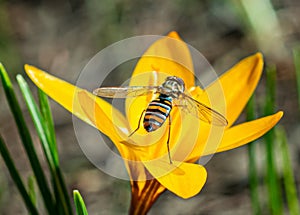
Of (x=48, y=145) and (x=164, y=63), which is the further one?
(x=164, y=63)

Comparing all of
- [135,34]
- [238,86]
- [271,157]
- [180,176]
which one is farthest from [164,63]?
[135,34]

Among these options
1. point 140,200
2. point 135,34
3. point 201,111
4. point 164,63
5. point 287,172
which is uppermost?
point 135,34

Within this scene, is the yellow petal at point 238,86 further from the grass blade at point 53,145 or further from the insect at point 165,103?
the grass blade at point 53,145

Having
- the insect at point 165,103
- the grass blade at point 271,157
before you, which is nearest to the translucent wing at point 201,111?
the insect at point 165,103

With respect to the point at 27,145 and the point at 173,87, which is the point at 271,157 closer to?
the point at 173,87

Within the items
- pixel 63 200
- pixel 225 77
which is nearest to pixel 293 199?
pixel 225 77

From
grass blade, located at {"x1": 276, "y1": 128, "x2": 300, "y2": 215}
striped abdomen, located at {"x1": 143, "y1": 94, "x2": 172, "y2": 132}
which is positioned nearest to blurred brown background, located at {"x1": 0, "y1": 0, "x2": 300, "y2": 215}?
grass blade, located at {"x1": 276, "y1": 128, "x2": 300, "y2": 215}
